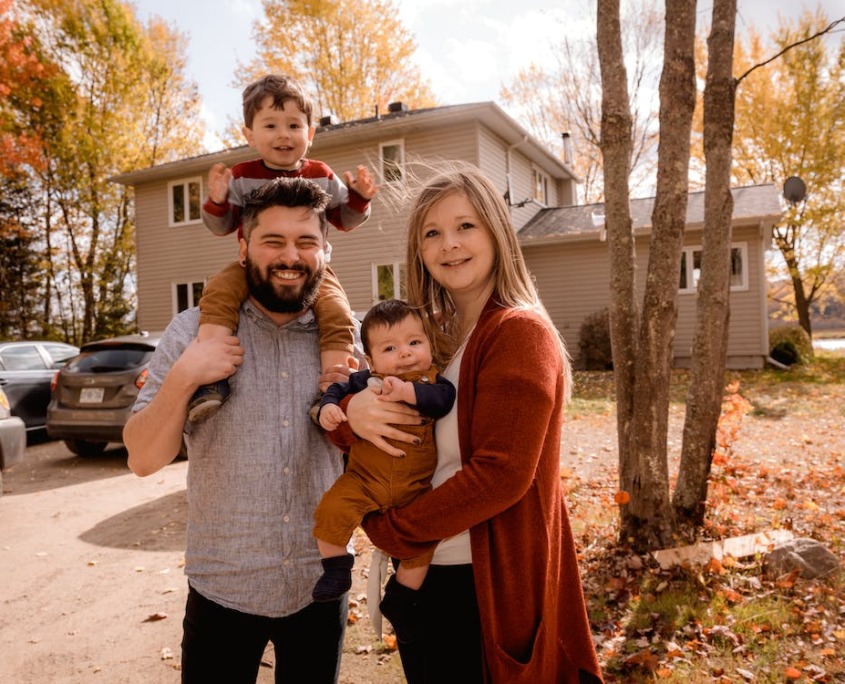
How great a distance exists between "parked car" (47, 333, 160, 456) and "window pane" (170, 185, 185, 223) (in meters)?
13.2

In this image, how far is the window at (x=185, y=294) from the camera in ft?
69.2

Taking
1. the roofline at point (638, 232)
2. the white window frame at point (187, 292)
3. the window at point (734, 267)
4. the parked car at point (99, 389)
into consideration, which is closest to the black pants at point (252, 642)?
the parked car at point (99, 389)

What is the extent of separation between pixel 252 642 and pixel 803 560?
13.2ft

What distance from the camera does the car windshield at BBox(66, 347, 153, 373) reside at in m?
8.96

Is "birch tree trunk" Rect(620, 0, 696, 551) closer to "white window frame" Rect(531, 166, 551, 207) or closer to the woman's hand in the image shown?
the woman's hand

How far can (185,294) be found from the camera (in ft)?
70.5

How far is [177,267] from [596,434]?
16.2 metres

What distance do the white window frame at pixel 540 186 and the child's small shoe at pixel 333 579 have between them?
20544 mm

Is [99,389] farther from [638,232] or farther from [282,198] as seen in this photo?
[638,232]

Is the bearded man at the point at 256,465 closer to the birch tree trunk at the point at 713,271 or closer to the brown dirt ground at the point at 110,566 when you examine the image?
the brown dirt ground at the point at 110,566

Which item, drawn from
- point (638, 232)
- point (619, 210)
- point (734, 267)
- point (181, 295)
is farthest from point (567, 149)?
point (619, 210)

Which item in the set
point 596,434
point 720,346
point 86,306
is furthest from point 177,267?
point 720,346

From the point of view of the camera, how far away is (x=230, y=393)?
2109mm

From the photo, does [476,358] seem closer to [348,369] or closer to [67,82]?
[348,369]
